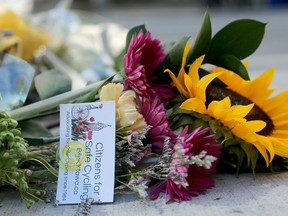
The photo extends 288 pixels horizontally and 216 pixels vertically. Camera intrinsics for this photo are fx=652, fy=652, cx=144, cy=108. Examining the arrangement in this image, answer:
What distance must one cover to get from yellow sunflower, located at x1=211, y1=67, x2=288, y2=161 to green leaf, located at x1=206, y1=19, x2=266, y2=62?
2.1 inches

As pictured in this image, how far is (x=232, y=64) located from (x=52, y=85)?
1.51 feet

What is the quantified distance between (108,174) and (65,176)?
89 mm

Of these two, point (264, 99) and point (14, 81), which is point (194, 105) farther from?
point (14, 81)

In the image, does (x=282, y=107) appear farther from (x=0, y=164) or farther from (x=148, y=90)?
(x=0, y=164)

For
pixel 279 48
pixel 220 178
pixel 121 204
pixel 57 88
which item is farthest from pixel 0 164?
pixel 279 48

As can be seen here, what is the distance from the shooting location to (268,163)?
1405 millimetres

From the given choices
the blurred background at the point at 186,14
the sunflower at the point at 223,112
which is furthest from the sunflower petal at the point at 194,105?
the blurred background at the point at 186,14

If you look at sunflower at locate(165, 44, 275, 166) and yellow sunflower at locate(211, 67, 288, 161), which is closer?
sunflower at locate(165, 44, 275, 166)

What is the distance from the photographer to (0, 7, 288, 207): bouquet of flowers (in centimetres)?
129

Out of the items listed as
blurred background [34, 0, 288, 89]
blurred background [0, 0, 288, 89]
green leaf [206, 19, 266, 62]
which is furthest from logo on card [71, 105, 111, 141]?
blurred background [34, 0, 288, 89]

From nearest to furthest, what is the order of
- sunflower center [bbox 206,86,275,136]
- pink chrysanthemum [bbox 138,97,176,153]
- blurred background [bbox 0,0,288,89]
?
A: pink chrysanthemum [bbox 138,97,176,153] < sunflower center [bbox 206,86,275,136] < blurred background [bbox 0,0,288,89]

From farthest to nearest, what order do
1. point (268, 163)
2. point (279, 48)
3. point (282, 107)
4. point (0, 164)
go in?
point (279, 48) → point (282, 107) → point (268, 163) → point (0, 164)

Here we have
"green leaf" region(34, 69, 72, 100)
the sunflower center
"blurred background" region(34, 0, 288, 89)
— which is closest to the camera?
the sunflower center

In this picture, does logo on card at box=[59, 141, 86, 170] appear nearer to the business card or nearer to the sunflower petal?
the business card
